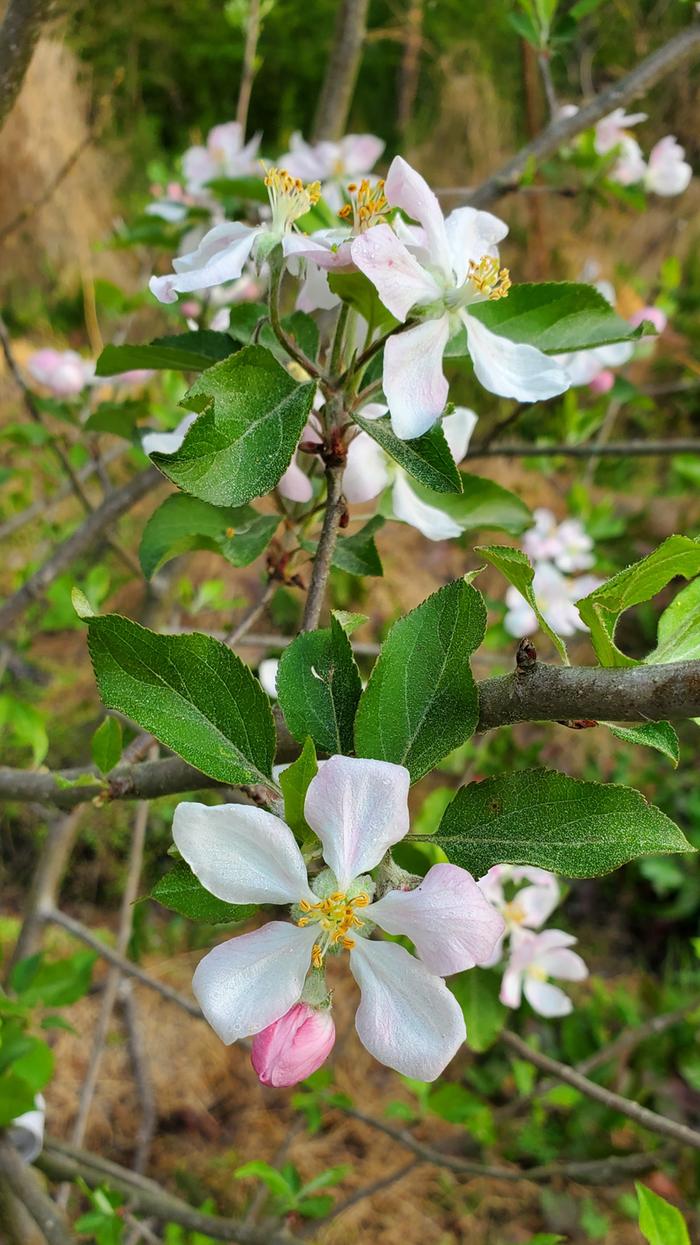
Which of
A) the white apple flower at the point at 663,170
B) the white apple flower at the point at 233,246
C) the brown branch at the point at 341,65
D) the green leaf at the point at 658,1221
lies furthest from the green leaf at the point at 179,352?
the white apple flower at the point at 663,170

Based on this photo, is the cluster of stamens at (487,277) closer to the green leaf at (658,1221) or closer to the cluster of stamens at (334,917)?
the cluster of stamens at (334,917)

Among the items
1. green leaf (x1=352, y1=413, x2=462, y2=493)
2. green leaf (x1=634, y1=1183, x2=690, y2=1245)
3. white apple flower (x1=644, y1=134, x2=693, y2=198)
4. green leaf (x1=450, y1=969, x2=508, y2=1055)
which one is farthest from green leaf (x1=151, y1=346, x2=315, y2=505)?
white apple flower (x1=644, y1=134, x2=693, y2=198)

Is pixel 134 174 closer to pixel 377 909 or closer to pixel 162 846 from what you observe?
pixel 162 846

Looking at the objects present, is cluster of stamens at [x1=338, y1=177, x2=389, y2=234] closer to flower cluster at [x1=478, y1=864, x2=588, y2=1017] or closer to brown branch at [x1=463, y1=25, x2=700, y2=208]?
brown branch at [x1=463, y1=25, x2=700, y2=208]

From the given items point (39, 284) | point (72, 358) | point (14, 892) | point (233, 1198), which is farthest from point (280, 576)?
point (39, 284)


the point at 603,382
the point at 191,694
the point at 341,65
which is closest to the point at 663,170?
the point at 603,382

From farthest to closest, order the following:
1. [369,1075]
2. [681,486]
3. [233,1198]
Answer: [681,486] < [369,1075] < [233,1198]
